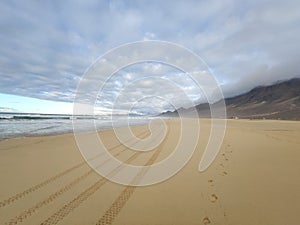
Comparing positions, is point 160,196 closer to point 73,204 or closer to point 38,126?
point 73,204

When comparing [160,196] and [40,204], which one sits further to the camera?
[160,196]

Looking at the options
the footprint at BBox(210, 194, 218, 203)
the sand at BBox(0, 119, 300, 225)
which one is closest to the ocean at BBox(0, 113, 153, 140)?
the sand at BBox(0, 119, 300, 225)

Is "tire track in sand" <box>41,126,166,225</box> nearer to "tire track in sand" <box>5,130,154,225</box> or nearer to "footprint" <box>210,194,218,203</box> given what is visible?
"tire track in sand" <box>5,130,154,225</box>

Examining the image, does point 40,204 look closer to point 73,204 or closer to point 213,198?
point 73,204

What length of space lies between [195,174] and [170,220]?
8.43 ft

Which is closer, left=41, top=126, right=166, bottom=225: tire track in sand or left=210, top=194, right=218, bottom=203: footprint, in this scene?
left=41, top=126, right=166, bottom=225: tire track in sand

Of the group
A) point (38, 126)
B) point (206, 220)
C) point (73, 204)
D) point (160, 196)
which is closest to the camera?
point (206, 220)

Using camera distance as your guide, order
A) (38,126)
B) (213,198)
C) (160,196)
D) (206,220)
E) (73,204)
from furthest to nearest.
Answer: (38,126)
(160,196)
(213,198)
(73,204)
(206,220)

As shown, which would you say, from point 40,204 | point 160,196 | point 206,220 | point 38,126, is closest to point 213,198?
point 206,220

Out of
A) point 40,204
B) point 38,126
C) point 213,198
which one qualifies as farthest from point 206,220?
point 38,126

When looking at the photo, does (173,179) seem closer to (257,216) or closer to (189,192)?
(189,192)

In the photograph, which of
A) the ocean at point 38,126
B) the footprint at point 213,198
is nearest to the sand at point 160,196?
the footprint at point 213,198

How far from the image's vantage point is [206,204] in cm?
388

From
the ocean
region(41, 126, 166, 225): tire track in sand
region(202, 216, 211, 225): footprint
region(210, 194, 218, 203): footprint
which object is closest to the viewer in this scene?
region(202, 216, 211, 225): footprint
